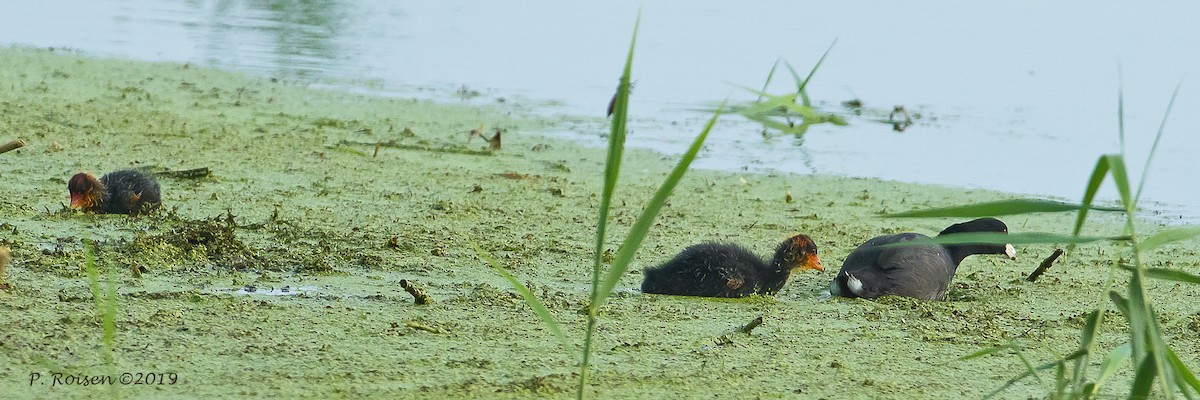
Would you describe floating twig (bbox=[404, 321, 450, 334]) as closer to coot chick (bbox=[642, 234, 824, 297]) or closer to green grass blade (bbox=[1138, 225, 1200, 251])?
coot chick (bbox=[642, 234, 824, 297])

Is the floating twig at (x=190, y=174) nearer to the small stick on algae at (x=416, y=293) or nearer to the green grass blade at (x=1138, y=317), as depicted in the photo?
the small stick on algae at (x=416, y=293)

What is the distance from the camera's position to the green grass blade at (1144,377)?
2398 mm

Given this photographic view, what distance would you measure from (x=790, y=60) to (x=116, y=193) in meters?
7.04

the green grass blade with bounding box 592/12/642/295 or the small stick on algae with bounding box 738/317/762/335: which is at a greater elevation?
the green grass blade with bounding box 592/12/642/295

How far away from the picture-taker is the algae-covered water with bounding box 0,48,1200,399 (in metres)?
3.12

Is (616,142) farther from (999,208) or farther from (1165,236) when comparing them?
(1165,236)

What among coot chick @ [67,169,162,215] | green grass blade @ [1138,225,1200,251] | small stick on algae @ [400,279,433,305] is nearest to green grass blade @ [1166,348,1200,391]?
green grass blade @ [1138,225,1200,251]

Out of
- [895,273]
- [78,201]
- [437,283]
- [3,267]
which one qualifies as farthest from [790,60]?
[3,267]

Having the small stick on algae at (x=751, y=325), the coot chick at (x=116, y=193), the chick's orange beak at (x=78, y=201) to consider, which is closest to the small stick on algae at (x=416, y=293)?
the small stick on algae at (x=751, y=325)

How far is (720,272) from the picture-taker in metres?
4.20

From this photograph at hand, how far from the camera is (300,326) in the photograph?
3.45 metres

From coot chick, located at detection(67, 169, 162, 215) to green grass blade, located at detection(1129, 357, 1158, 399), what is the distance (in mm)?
3560

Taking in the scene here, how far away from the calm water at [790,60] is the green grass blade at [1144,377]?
4.38 m

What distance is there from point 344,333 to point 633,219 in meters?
2.33
